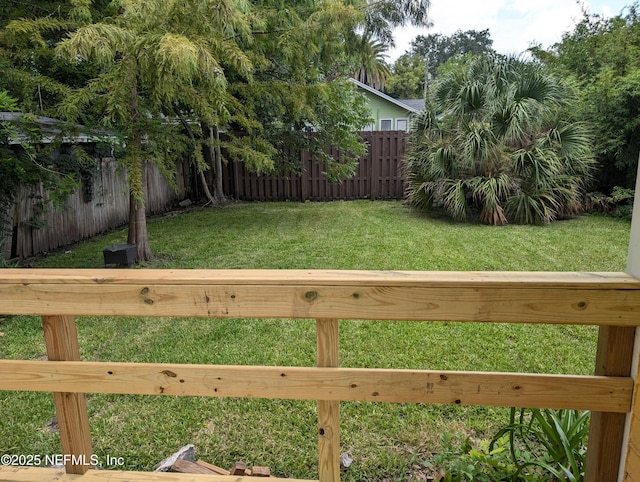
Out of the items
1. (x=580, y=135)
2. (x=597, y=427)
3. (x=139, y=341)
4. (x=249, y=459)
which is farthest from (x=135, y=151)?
(x=580, y=135)

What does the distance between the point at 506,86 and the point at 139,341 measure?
24.2ft

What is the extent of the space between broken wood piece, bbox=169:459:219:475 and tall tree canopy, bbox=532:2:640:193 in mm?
8606

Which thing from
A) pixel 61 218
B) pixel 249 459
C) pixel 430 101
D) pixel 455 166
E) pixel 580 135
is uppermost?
pixel 430 101

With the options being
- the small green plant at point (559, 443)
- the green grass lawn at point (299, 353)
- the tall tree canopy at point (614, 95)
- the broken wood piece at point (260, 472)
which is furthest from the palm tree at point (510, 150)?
the broken wood piece at point (260, 472)

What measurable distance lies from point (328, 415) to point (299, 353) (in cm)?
195

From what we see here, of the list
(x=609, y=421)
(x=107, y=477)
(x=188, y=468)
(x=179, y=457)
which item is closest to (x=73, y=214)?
(x=179, y=457)

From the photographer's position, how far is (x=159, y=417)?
8.46ft

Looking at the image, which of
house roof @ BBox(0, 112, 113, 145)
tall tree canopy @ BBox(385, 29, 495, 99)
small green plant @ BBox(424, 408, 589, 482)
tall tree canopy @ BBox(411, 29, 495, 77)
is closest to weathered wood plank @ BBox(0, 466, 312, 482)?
small green plant @ BBox(424, 408, 589, 482)

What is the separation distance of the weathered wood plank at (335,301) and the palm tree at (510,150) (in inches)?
267

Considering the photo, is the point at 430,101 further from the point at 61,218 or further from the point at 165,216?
the point at 61,218

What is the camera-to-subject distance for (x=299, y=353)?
3.31 m

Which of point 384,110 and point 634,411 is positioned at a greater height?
point 384,110

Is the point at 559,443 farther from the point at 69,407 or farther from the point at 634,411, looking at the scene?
the point at 69,407

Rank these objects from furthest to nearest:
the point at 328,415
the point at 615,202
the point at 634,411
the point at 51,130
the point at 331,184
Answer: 1. the point at 331,184
2. the point at 615,202
3. the point at 51,130
4. the point at 328,415
5. the point at 634,411
